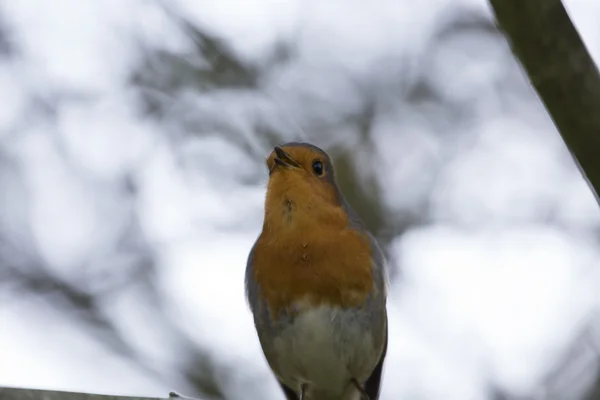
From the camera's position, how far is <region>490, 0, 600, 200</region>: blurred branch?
2092mm

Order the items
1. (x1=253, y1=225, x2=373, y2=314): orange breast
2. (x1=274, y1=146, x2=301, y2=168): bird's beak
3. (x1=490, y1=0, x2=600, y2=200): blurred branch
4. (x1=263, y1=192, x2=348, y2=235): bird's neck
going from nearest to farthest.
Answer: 1. (x1=490, y1=0, x2=600, y2=200): blurred branch
2. (x1=253, y1=225, x2=373, y2=314): orange breast
3. (x1=263, y1=192, x2=348, y2=235): bird's neck
4. (x1=274, y1=146, x2=301, y2=168): bird's beak

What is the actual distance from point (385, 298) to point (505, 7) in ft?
6.75

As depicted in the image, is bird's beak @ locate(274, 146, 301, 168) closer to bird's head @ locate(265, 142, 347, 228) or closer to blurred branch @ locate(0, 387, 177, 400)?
bird's head @ locate(265, 142, 347, 228)

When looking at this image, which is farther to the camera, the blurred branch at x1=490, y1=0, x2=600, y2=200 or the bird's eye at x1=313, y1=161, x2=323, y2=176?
the bird's eye at x1=313, y1=161, x2=323, y2=176

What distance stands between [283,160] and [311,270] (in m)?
0.57

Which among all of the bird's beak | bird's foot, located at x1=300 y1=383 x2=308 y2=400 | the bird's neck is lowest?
bird's foot, located at x1=300 y1=383 x2=308 y2=400

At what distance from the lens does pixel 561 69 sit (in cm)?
215

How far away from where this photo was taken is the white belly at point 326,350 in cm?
386

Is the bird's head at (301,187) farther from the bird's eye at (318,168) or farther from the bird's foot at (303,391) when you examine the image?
the bird's foot at (303,391)

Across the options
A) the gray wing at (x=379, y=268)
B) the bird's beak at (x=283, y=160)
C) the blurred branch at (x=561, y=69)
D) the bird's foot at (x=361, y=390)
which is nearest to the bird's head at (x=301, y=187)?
the bird's beak at (x=283, y=160)

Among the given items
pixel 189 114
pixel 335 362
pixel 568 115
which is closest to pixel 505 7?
pixel 568 115

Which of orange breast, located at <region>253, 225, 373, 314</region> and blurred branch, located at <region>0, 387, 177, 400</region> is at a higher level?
orange breast, located at <region>253, 225, 373, 314</region>

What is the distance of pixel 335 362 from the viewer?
4008mm

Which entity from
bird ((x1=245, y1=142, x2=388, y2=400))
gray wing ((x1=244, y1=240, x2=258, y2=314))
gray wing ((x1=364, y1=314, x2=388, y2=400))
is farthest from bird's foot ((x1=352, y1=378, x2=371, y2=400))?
gray wing ((x1=244, y1=240, x2=258, y2=314))
